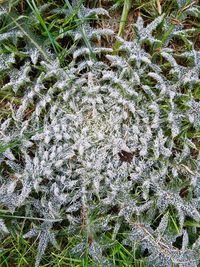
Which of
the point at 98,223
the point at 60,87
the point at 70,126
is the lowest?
the point at 98,223

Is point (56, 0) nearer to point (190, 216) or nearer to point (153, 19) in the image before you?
point (153, 19)

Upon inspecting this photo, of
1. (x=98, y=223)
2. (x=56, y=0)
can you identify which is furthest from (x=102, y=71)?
(x=98, y=223)

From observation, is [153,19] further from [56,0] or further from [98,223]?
[98,223]

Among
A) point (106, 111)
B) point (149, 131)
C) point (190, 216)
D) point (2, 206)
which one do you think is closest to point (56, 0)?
point (106, 111)


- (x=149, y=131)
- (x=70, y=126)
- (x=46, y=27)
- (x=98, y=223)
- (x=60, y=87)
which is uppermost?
(x=46, y=27)

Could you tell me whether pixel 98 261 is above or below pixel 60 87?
below

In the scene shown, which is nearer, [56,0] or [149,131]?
[149,131]
